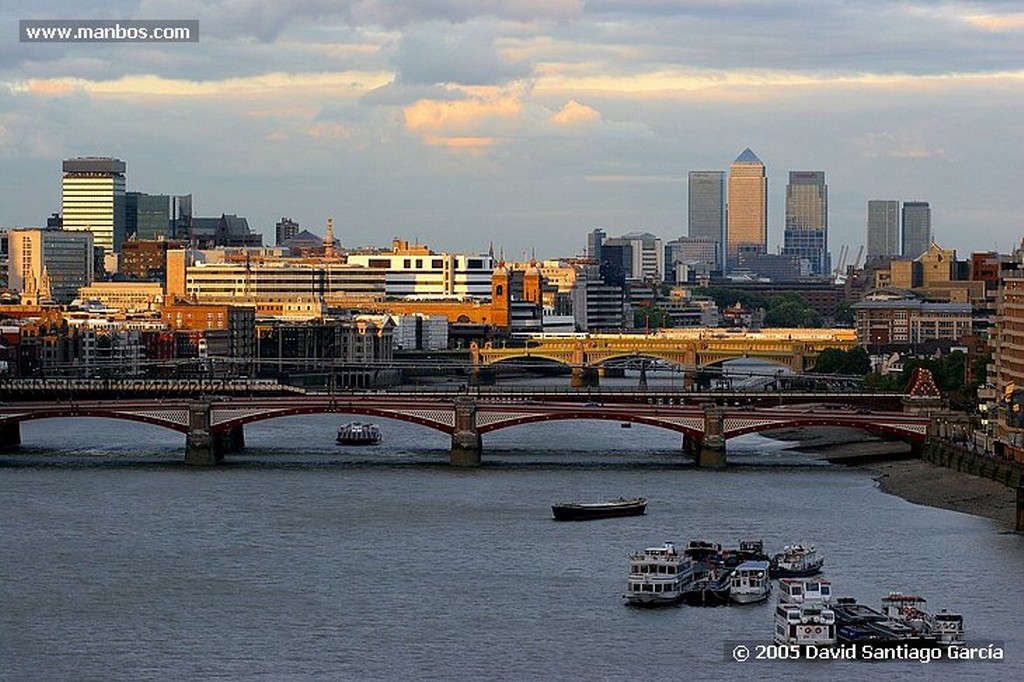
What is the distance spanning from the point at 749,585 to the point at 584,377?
10552cm

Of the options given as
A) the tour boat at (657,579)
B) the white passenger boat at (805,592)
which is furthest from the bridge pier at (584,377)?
the white passenger boat at (805,592)

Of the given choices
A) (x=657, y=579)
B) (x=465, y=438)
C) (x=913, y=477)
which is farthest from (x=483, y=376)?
(x=657, y=579)

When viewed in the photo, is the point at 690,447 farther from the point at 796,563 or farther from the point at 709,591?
the point at 709,591

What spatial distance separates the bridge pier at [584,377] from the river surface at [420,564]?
63.2 metres

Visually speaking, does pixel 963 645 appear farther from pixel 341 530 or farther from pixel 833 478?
pixel 833 478

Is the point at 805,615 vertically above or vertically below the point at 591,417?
below

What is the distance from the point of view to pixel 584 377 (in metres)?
167

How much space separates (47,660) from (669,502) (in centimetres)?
3036

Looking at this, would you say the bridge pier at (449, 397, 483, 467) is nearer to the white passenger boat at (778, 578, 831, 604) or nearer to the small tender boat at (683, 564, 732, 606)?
the small tender boat at (683, 564, 732, 606)

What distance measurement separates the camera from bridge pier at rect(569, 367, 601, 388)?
163900 mm

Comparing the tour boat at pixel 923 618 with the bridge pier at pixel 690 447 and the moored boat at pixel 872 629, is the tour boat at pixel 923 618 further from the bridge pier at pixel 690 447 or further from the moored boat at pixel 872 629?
the bridge pier at pixel 690 447

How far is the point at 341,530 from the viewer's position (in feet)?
243

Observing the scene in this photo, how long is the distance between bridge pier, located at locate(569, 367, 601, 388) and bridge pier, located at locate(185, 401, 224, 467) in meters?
68.0

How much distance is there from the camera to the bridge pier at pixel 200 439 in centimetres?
9469
